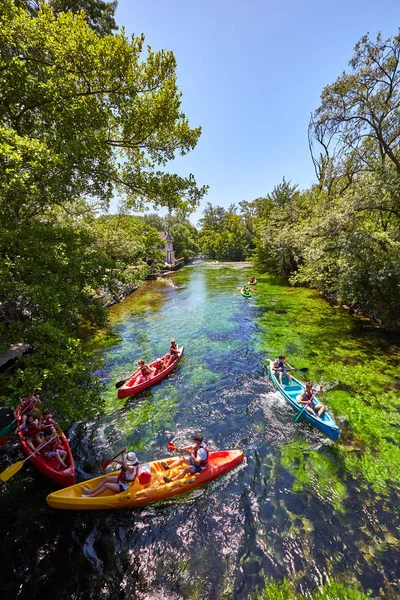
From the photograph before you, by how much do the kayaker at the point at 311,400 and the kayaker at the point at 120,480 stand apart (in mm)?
6220

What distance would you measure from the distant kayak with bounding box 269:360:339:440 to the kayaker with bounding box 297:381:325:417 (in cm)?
14

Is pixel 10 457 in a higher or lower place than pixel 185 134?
lower

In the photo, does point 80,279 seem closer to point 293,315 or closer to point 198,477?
point 198,477

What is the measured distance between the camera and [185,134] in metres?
10.9

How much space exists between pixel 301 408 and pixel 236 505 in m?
4.05

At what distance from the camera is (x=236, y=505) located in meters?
7.01

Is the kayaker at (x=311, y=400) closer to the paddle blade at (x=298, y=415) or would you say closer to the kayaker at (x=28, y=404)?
the paddle blade at (x=298, y=415)

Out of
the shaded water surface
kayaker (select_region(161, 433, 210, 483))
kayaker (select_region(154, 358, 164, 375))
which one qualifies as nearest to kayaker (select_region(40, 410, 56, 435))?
the shaded water surface

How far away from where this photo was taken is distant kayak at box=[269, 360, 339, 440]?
8.55m

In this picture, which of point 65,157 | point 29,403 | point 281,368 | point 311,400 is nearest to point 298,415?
point 311,400

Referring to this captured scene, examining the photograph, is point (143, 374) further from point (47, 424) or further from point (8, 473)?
point (8, 473)

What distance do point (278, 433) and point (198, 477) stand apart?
341 cm

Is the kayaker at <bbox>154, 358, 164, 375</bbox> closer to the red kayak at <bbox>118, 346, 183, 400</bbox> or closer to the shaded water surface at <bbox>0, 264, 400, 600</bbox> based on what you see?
the red kayak at <bbox>118, 346, 183, 400</bbox>

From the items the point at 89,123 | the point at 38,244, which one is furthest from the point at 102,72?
the point at 38,244
